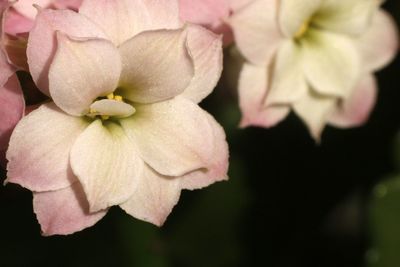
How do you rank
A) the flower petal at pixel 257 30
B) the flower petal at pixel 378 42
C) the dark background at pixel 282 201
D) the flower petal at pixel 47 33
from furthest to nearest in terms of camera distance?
the dark background at pixel 282 201 → the flower petal at pixel 378 42 → the flower petal at pixel 257 30 → the flower petal at pixel 47 33

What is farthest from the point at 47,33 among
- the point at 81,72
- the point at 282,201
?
the point at 282,201

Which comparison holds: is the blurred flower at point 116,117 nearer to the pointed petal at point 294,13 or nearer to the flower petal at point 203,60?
the flower petal at point 203,60

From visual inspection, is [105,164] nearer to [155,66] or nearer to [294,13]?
[155,66]

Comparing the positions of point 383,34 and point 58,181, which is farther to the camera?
point 383,34

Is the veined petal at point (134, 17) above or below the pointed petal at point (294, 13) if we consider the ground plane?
above

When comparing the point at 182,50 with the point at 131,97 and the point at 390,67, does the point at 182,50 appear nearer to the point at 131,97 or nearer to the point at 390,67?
the point at 131,97

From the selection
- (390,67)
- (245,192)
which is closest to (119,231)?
(245,192)

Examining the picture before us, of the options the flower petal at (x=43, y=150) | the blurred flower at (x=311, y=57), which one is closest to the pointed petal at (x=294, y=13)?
the blurred flower at (x=311, y=57)

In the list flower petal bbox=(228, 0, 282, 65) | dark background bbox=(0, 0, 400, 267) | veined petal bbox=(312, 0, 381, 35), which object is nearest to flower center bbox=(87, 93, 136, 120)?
flower petal bbox=(228, 0, 282, 65)
